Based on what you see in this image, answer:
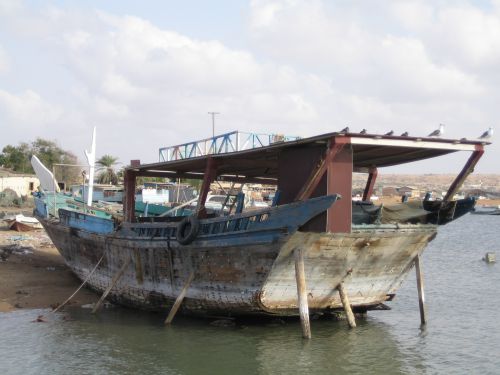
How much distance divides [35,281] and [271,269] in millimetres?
9008

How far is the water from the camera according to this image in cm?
1041

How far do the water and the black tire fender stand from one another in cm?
189

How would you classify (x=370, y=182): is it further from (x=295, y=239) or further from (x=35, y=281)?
(x=35, y=281)

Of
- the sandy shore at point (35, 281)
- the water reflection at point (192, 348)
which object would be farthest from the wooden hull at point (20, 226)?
the water reflection at point (192, 348)

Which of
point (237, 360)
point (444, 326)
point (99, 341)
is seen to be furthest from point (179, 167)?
point (444, 326)

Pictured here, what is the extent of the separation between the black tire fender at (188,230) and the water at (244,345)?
1892mm

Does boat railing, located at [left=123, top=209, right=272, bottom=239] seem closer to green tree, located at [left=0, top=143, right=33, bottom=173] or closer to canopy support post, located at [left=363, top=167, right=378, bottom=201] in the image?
canopy support post, located at [left=363, top=167, right=378, bottom=201]

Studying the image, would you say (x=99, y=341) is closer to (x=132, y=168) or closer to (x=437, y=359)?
(x=132, y=168)

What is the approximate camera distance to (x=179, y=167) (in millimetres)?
15336

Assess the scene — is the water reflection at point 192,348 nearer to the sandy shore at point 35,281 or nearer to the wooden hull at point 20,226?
the sandy shore at point 35,281

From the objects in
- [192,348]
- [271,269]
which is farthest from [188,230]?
[192,348]

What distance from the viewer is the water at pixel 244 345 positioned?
1041 centimetres

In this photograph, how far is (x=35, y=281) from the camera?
17203mm

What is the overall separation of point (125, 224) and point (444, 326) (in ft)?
26.7
